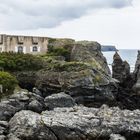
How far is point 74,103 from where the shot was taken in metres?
50.7

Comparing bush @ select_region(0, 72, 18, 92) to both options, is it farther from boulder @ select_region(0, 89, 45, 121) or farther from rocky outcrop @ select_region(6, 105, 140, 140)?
rocky outcrop @ select_region(6, 105, 140, 140)

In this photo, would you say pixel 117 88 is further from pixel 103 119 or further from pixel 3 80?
pixel 103 119

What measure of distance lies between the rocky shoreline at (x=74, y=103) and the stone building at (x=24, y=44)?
15.1 feet

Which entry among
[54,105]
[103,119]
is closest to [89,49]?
[54,105]

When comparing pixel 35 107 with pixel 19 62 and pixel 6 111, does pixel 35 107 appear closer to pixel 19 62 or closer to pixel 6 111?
pixel 6 111

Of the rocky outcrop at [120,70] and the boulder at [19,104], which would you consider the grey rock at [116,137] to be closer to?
the boulder at [19,104]

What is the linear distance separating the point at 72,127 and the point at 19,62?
34.1 m

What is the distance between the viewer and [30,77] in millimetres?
69188

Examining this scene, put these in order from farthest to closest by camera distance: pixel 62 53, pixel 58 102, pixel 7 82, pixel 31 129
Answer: pixel 62 53, pixel 7 82, pixel 58 102, pixel 31 129

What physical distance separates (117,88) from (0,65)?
17570 mm

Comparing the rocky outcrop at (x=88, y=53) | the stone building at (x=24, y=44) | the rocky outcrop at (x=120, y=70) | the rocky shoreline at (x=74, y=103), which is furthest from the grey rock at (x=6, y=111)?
the stone building at (x=24, y=44)

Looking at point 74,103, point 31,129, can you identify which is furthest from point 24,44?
point 31,129

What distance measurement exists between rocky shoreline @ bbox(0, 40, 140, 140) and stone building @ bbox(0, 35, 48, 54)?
4.62 m

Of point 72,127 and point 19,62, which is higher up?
point 19,62
